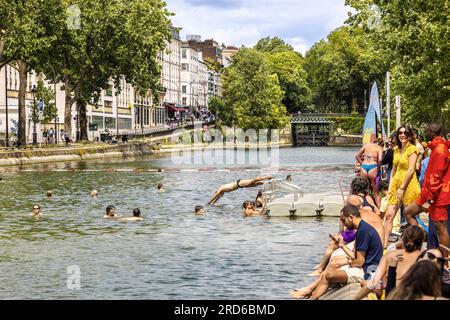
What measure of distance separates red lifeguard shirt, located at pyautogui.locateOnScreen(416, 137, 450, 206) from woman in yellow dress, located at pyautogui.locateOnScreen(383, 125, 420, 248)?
2121 millimetres

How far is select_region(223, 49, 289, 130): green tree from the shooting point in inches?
5955

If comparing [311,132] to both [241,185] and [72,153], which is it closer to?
[72,153]

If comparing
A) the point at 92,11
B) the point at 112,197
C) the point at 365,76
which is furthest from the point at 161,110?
the point at 112,197

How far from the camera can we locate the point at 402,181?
18.5 meters

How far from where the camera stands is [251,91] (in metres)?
152

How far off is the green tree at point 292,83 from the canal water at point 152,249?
461 feet

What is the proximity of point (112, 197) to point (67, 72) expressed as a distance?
1765 inches

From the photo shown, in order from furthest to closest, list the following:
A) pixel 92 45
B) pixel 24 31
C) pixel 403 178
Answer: pixel 92 45 < pixel 24 31 < pixel 403 178

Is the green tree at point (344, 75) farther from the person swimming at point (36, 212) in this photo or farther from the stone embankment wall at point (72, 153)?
the person swimming at point (36, 212)

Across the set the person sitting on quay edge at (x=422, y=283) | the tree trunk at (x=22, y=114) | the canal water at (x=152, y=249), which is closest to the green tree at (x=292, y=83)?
the tree trunk at (x=22, y=114)

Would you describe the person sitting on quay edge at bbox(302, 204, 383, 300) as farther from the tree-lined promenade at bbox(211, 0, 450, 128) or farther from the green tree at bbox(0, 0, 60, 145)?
the green tree at bbox(0, 0, 60, 145)

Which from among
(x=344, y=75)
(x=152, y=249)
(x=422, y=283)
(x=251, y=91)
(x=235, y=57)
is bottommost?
(x=152, y=249)

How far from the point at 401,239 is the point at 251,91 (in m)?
141

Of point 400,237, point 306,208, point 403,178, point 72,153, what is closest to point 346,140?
point 72,153
